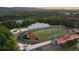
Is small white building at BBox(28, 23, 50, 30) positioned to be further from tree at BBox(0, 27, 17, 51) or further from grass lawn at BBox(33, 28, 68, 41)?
tree at BBox(0, 27, 17, 51)

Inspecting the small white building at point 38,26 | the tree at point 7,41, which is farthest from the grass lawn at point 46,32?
the tree at point 7,41

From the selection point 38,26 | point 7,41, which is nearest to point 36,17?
point 38,26

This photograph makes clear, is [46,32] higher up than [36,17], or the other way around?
[36,17]

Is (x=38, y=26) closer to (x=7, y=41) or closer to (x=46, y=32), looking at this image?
(x=46, y=32)

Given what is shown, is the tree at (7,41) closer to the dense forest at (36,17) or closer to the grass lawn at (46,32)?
the dense forest at (36,17)

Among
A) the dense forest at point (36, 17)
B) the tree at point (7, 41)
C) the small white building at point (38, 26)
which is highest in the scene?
the dense forest at point (36, 17)

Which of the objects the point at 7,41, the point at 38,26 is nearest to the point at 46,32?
the point at 38,26
